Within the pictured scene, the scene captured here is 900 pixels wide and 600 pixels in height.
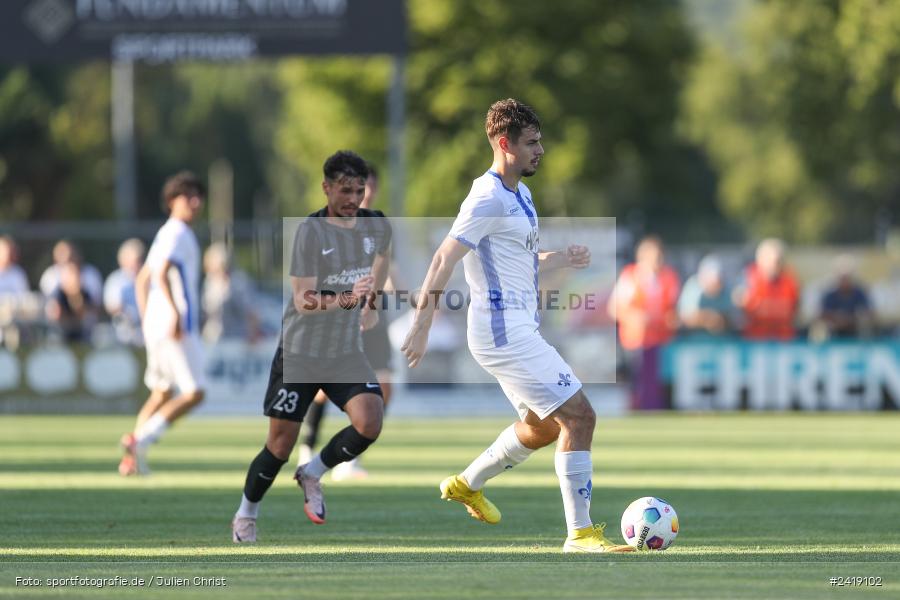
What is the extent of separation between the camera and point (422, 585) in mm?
7746

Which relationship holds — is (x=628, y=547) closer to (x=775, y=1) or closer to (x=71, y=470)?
(x=71, y=470)

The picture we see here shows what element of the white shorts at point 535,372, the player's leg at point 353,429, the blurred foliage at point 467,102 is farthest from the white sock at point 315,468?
the blurred foliage at point 467,102

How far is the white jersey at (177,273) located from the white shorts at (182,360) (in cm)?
8

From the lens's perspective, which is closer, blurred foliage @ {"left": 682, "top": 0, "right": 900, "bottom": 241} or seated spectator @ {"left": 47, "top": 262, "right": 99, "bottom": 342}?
seated spectator @ {"left": 47, "top": 262, "right": 99, "bottom": 342}

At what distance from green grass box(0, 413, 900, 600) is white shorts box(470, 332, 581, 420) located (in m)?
0.83

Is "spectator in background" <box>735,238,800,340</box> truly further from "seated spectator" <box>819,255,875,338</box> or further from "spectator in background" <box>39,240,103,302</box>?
"spectator in background" <box>39,240,103,302</box>

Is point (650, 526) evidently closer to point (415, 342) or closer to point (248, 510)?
point (415, 342)

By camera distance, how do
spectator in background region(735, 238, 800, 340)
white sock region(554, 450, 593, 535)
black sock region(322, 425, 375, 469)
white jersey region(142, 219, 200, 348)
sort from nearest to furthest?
white sock region(554, 450, 593, 535) → black sock region(322, 425, 375, 469) → white jersey region(142, 219, 200, 348) → spectator in background region(735, 238, 800, 340)

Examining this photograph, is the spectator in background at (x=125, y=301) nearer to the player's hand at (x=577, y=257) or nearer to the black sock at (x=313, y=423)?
the black sock at (x=313, y=423)

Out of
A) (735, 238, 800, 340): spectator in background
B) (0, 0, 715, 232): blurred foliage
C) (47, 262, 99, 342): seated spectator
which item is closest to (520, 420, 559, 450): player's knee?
(735, 238, 800, 340): spectator in background

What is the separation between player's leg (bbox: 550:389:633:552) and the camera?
9.19m

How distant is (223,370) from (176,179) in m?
9.83

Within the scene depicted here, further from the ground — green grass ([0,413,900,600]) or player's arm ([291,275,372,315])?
player's arm ([291,275,372,315])

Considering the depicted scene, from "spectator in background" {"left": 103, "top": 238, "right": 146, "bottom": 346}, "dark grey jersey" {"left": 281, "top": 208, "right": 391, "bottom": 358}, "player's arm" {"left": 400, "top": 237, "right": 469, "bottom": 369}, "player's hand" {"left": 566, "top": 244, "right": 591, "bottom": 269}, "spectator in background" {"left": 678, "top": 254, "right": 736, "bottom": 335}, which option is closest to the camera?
"player's arm" {"left": 400, "top": 237, "right": 469, "bottom": 369}
